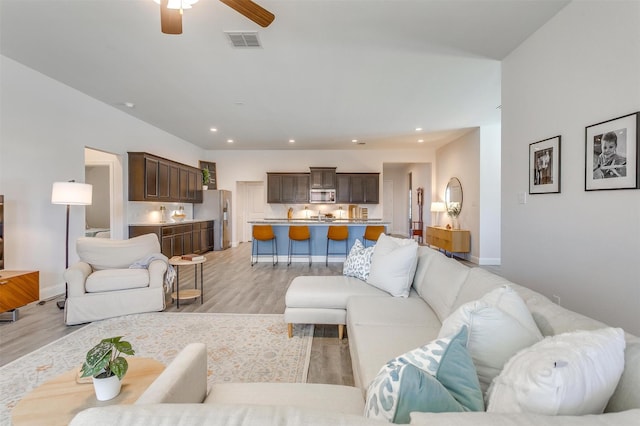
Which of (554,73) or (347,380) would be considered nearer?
(347,380)

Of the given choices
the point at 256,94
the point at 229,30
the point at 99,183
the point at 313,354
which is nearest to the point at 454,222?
the point at 256,94

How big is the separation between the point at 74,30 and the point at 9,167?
6.26ft

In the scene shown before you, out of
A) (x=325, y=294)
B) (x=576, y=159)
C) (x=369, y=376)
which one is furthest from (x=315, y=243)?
(x=369, y=376)

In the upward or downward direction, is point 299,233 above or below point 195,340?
above

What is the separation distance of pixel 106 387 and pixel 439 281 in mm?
2020

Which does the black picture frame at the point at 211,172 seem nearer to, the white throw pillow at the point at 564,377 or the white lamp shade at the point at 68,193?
the white lamp shade at the point at 68,193

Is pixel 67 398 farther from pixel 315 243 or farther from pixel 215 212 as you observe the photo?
pixel 215 212

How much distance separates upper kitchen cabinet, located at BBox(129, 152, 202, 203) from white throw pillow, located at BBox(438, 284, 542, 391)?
600 centimetres

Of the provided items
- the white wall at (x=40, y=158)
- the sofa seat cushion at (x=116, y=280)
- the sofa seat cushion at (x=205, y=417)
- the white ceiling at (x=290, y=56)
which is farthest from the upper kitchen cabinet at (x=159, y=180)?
the sofa seat cushion at (x=205, y=417)

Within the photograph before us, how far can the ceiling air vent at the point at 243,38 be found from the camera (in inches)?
111

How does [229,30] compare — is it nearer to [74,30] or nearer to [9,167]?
[74,30]

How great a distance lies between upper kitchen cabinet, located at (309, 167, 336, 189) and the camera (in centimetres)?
844

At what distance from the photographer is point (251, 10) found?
2.03m

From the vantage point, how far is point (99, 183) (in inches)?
307
